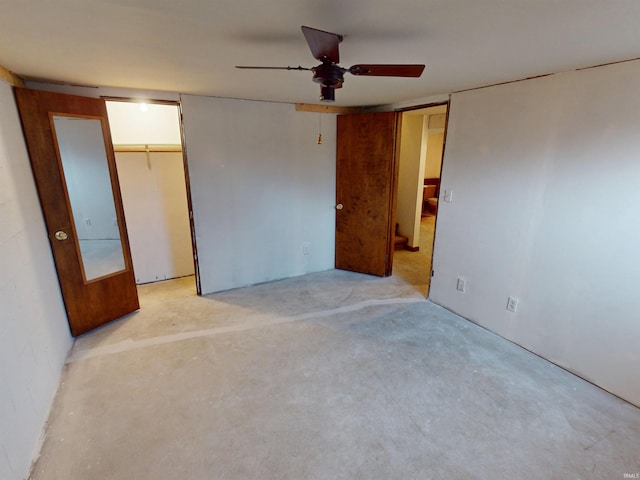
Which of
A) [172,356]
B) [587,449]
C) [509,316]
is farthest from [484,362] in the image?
[172,356]

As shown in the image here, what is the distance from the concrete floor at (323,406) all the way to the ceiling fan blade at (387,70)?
1.95m

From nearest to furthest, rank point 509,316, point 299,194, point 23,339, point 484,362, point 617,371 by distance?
point 23,339 → point 617,371 → point 484,362 → point 509,316 → point 299,194

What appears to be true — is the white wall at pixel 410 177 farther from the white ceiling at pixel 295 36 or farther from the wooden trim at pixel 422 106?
Result: the white ceiling at pixel 295 36

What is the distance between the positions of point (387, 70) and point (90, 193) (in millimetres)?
2683

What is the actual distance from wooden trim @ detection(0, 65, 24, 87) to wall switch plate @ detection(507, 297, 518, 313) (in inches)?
159

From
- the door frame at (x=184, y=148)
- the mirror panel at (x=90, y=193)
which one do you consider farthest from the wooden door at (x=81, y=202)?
the door frame at (x=184, y=148)

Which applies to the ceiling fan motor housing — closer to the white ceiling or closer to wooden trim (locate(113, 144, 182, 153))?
the white ceiling

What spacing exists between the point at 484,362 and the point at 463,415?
2.12 feet

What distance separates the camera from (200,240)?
3.43 metres

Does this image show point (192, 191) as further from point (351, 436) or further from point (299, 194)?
point (351, 436)

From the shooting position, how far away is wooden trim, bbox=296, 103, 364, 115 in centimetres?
366

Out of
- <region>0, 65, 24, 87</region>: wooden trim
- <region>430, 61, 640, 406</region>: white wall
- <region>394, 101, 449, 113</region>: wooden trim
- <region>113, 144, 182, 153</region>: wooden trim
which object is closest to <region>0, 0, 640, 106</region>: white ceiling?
<region>0, 65, 24, 87</region>: wooden trim

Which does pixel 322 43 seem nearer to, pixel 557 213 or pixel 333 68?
pixel 333 68

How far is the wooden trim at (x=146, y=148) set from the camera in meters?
3.51
